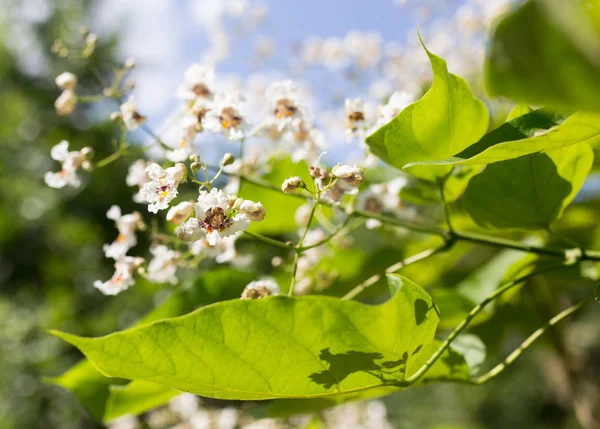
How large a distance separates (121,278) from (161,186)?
10.1 inches

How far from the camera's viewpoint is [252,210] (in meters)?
0.62

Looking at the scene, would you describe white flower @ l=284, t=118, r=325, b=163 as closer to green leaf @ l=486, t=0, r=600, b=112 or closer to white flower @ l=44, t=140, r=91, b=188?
white flower @ l=44, t=140, r=91, b=188

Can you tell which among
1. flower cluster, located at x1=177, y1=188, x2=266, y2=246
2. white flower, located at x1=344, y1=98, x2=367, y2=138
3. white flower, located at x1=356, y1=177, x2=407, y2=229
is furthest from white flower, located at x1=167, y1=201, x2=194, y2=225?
white flower, located at x1=356, y1=177, x2=407, y2=229

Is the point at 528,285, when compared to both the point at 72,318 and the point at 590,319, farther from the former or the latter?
the point at 590,319

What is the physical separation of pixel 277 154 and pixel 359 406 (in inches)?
92.3

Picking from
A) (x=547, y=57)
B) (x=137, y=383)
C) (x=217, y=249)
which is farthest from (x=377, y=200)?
(x=547, y=57)

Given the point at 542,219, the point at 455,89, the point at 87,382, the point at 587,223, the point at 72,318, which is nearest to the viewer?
the point at 455,89

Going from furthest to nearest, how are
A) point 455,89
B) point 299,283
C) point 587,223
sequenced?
point 587,223
point 299,283
point 455,89

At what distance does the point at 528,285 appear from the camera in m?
1.34

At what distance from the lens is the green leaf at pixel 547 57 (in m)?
0.22

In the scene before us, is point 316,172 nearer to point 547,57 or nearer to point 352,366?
point 352,366

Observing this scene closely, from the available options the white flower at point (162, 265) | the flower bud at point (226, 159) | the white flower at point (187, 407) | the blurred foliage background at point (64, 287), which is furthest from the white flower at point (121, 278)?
the white flower at point (187, 407)

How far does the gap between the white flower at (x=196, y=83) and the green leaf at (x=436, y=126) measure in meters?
0.34

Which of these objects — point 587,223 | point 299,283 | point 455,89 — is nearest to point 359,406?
point 587,223
